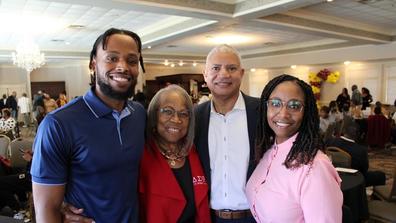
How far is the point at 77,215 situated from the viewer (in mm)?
1434

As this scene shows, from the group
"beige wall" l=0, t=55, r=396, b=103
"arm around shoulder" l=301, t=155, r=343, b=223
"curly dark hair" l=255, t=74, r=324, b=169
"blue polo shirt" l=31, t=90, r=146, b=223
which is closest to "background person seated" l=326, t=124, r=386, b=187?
"curly dark hair" l=255, t=74, r=324, b=169

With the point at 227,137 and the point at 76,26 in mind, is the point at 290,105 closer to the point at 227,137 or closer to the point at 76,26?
the point at 227,137

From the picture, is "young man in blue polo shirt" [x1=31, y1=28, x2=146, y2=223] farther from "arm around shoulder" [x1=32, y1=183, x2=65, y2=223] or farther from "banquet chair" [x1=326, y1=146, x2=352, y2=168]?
"banquet chair" [x1=326, y1=146, x2=352, y2=168]

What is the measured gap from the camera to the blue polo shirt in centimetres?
133

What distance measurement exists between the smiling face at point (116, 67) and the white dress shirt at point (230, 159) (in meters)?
0.69

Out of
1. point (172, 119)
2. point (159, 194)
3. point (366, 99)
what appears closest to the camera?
point (159, 194)

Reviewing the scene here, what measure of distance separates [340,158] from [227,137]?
8.29ft

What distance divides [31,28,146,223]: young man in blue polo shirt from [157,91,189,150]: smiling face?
0.20 m

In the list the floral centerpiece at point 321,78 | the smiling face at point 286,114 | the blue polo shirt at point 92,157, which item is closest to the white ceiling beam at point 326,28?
the floral centerpiece at point 321,78

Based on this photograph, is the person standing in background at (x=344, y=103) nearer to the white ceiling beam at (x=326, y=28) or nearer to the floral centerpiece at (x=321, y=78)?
the white ceiling beam at (x=326, y=28)

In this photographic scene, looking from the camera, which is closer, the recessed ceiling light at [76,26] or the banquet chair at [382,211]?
the banquet chair at [382,211]

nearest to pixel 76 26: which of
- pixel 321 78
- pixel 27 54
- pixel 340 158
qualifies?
pixel 27 54

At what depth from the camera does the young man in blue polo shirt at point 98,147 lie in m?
1.33

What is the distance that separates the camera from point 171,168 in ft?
5.64
